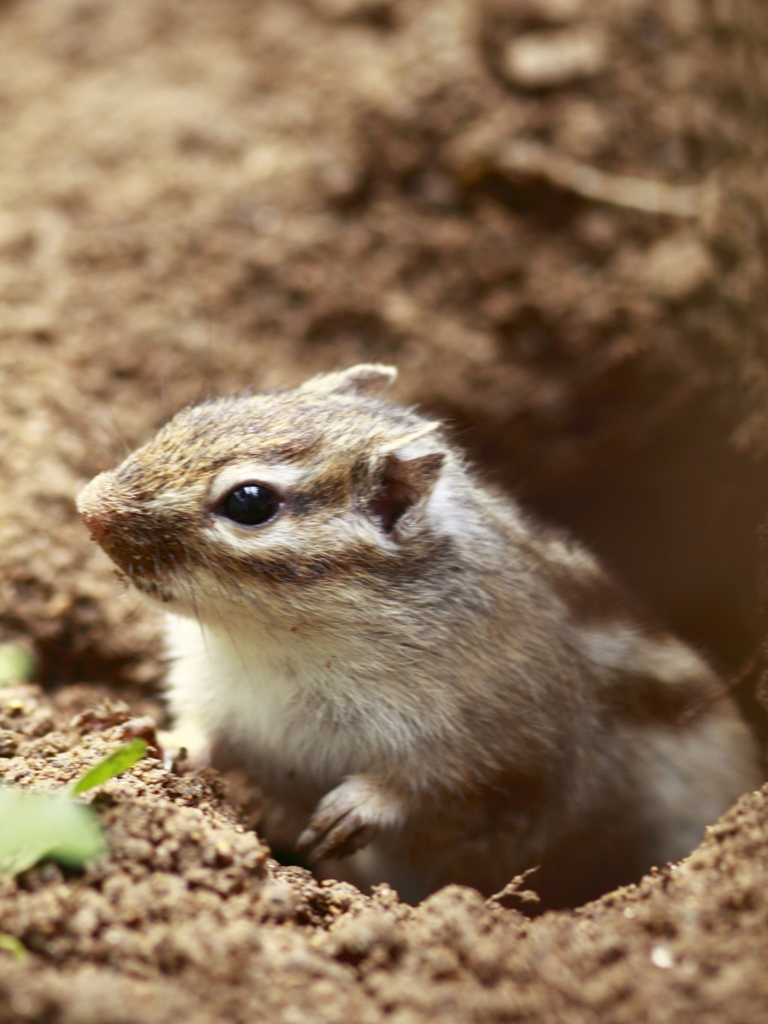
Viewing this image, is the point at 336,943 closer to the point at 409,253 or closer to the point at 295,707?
the point at 295,707

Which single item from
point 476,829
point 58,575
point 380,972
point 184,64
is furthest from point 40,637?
point 184,64

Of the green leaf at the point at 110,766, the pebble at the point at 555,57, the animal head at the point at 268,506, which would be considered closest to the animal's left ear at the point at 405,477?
the animal head at the point at 268,506

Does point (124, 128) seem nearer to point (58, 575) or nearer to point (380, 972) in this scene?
point (58, 575)

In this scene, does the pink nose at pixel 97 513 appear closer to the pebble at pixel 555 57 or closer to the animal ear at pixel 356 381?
the animal ear at pixel 356 381

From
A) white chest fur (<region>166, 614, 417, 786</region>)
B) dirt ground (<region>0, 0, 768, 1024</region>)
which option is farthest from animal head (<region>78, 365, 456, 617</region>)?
dirt ground (<region>0, 0, 768, 1024</region>)

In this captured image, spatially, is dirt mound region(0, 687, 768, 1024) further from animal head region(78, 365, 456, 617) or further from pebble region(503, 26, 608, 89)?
pebble region(503, 26, 608, 89)
